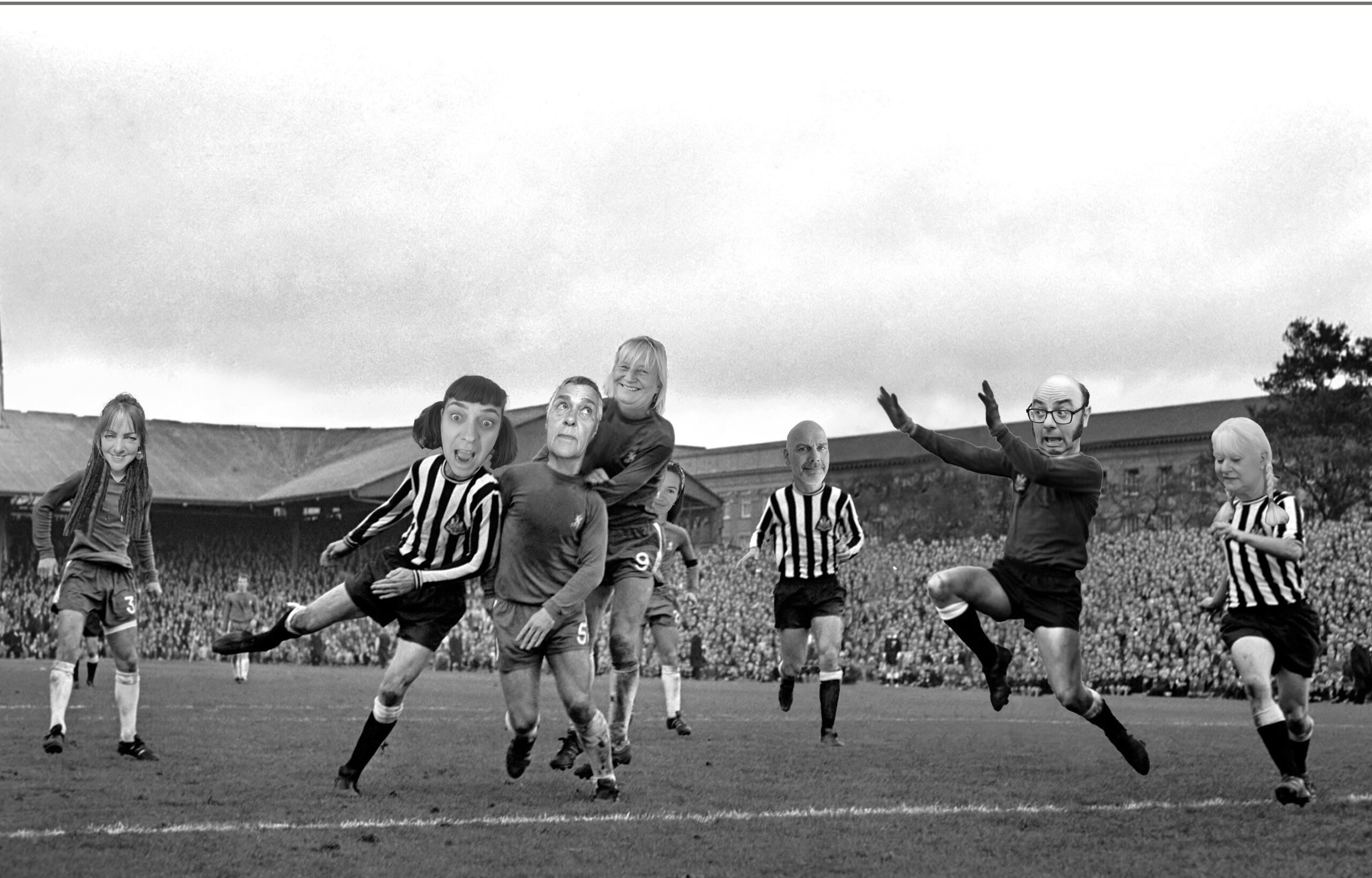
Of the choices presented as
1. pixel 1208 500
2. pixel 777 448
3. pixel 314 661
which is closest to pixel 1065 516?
pixel 314 661

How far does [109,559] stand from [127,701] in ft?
3.18

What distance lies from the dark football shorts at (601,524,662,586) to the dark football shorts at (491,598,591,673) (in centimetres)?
134

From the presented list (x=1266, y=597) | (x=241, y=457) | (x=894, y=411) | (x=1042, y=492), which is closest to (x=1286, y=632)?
(x=1266, y=597)

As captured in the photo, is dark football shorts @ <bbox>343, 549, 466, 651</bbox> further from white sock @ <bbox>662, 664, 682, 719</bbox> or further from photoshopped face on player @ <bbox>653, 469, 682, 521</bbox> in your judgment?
white sock @ <bbox>662, 664, 682, 719</bbox>

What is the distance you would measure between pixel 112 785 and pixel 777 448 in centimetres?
8668

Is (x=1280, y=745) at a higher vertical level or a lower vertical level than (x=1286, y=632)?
lower

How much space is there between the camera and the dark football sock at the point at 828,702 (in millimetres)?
11453

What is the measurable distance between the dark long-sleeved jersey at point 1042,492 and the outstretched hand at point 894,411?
0.78 ft

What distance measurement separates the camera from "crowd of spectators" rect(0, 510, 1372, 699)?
2534 centimetres

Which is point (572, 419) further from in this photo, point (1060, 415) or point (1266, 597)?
point (1266, 597)

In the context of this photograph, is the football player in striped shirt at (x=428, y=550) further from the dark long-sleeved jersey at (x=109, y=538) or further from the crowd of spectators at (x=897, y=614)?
the crowd of spectators at (x=897, y=614)

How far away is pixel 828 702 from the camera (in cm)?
1148

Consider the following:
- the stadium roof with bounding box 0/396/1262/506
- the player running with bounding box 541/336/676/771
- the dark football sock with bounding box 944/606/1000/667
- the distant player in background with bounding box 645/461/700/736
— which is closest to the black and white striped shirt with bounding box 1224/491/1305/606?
the dark football sock with bounding box 944/606/1000/667

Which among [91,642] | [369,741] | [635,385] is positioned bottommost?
[369,741]
